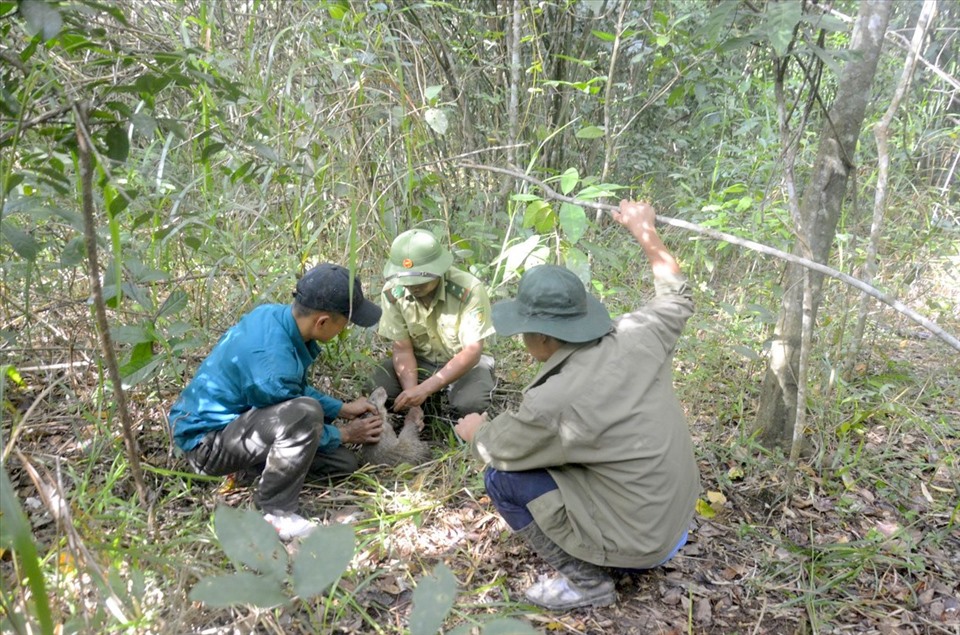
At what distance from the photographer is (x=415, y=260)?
8.74 ft

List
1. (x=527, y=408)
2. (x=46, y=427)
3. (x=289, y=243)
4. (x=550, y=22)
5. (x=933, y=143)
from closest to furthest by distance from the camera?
(x=527, y=408) < (x=46, y=427) < (x=289, y=243) < (x=550, y=22) < (x=933, y=143)

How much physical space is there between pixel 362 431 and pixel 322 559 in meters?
1.78

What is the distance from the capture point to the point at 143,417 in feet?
8.33

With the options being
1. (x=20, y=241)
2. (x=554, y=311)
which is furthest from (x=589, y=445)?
(x=20, y=241)

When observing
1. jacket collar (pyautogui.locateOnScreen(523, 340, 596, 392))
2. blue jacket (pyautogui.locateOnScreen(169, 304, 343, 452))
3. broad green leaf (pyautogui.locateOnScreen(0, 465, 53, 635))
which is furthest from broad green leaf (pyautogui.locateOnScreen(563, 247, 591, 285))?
broad green leaf (pyautogui.locateOnScreen(0, 465, 53, 635))

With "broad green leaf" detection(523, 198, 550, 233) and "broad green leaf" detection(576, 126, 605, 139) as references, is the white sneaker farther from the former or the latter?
"broad green leaf" detection(576, 126, 605, 139)

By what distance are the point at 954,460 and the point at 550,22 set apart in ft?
10.5

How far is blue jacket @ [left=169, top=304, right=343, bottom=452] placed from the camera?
87.7 inches

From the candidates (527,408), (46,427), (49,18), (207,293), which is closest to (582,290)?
(527,408)

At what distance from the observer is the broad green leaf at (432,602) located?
822 millimetres

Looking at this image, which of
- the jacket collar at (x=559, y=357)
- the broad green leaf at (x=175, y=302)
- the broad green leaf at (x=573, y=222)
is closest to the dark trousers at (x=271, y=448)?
the broad green leaf at (x=175, y=302)

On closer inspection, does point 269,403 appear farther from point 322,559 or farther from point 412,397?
point 322,559

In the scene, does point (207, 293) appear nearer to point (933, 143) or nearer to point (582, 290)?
point (582, 290)

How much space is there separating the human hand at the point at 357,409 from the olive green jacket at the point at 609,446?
811mm
